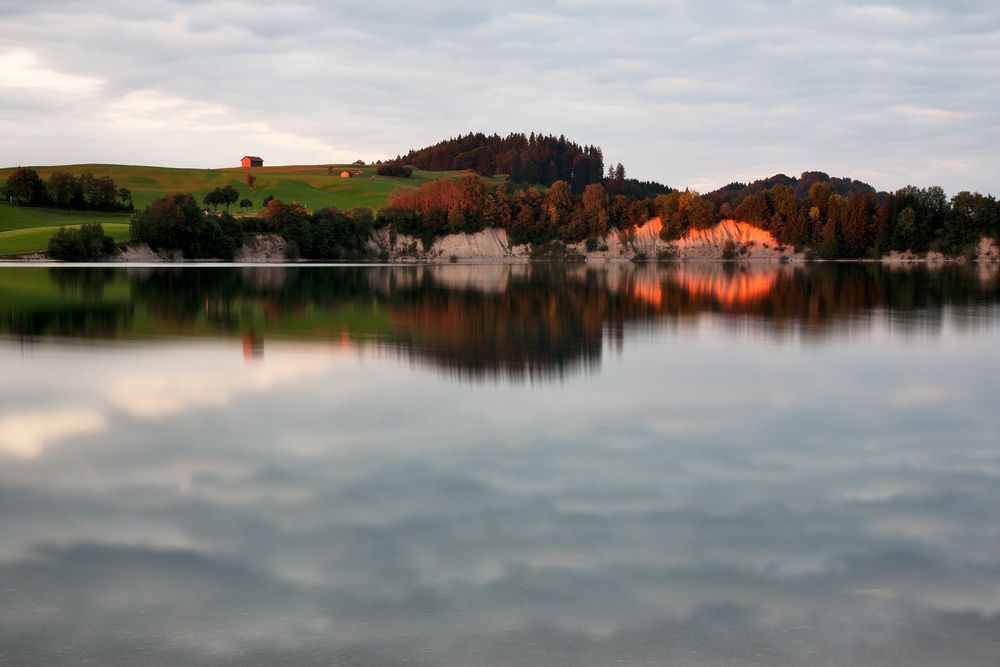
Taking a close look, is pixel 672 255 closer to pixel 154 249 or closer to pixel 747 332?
pixel 154 249

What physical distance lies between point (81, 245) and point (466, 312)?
86.4 metres

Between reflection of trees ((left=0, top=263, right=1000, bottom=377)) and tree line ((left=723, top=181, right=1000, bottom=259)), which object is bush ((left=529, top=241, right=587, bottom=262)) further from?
reflection of trees ((left=0, top=263, right=1000, bottom=377))

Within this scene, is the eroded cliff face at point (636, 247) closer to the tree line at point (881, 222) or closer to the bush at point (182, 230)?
the tree line at point (881, 222)

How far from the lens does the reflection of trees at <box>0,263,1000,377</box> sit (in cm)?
2570

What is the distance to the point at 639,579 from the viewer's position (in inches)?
313

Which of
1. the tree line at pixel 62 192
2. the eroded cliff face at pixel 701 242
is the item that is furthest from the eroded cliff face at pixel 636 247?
the tree line at pixel 62 192

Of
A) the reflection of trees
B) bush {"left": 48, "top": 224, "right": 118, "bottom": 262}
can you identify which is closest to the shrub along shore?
bush {"left": 48, "top": 224, "right": 118, "bottom": 262}

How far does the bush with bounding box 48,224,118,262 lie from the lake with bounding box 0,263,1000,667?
3709 inches

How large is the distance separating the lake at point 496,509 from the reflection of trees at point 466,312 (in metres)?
2.26

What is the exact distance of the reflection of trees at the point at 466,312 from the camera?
25703 mm

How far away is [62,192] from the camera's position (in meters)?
157

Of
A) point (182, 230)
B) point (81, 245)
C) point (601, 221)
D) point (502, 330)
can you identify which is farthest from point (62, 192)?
point (502, 330)

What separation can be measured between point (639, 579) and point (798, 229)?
169 m

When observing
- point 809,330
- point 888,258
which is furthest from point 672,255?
point 809,330
